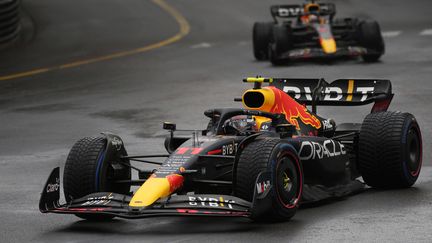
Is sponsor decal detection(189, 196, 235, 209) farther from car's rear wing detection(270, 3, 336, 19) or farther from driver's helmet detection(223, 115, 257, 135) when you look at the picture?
car's rear wing detection(270, 3, 336, 19)

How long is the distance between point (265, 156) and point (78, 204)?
6.10 ft

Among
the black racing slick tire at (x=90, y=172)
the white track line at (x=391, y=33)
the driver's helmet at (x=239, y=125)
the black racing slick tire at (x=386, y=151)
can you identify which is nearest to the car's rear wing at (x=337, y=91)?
the black racing slick tire at (x=386, y=151)

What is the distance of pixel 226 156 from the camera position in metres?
11.2

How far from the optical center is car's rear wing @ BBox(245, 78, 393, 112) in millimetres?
14102

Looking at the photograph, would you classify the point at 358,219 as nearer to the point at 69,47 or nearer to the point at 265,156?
the point at 265,156

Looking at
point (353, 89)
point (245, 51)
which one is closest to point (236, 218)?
point (353, 89)

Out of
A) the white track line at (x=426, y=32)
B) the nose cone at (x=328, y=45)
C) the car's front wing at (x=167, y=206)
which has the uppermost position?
the white track line at (x=426, y=32)

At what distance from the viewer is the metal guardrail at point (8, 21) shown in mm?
32500

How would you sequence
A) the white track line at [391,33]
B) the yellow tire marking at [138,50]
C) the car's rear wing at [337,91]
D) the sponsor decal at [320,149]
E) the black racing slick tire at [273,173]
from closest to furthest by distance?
the black racing slick tire at [273,173], the sponsor decal at [320,149], the car's rear wing at [337,91], the yellow tire marking at [138,50], the white track line at [391,33]

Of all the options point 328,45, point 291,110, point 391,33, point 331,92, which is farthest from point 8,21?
point 291,110

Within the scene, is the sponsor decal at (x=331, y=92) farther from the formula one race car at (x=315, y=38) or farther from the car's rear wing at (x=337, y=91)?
the formula one race car at (x=315, y=38)

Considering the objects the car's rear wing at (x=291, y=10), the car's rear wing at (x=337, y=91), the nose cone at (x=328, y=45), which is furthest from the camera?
the car's rear wing at (x=291, y=10)

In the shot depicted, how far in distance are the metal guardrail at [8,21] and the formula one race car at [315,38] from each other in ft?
24.8

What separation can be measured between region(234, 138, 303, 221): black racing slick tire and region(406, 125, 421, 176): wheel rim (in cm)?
209
